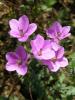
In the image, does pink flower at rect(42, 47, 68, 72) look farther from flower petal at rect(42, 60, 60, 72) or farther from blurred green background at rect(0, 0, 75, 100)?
blurred green background at rect(0, 0, 75, 100)

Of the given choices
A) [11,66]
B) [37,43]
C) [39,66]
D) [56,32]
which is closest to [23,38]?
[37,43]

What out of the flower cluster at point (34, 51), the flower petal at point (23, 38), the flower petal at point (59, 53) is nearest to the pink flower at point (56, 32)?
the flower cluster at point (34, 51)

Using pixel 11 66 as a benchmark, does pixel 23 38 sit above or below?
above

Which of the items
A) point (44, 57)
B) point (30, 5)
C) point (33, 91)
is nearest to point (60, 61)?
point (44, 57)

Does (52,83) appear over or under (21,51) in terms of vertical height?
under

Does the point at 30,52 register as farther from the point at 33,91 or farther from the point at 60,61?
the point at 33,91

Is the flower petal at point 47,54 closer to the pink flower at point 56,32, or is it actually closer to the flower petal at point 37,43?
the flower petal at point 37,43

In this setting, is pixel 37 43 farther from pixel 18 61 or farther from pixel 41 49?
pixel 18 61
